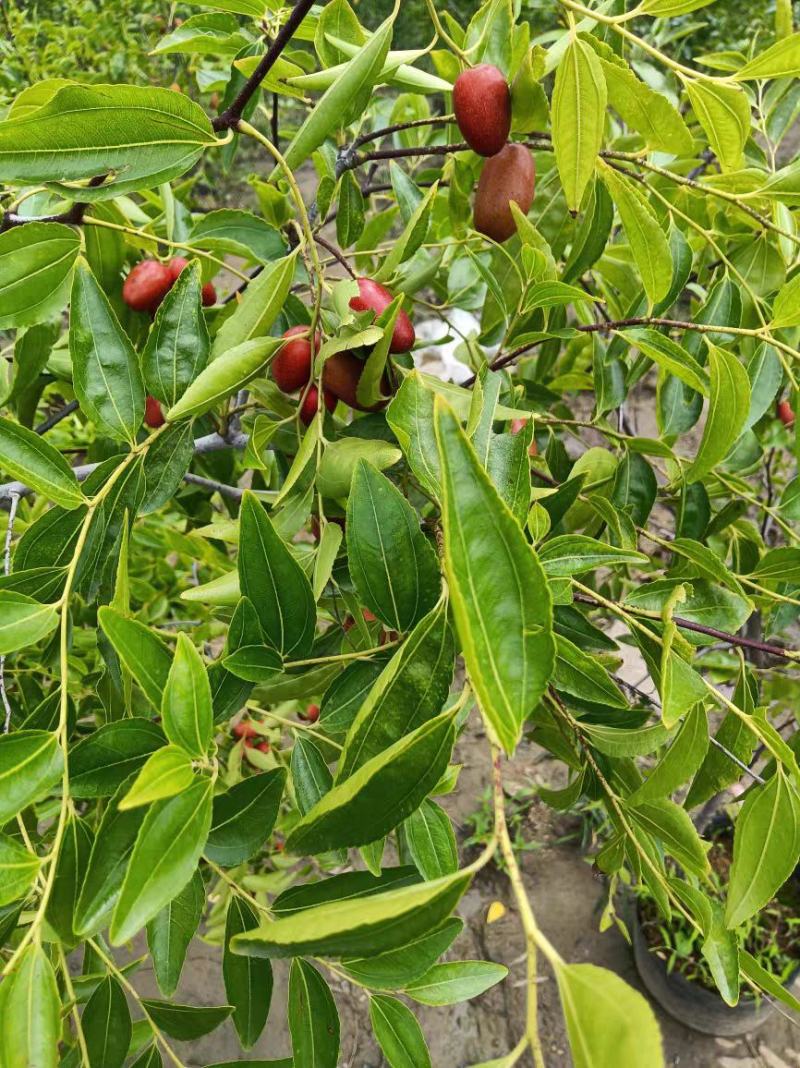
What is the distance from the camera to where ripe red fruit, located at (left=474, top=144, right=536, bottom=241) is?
62 centimetres

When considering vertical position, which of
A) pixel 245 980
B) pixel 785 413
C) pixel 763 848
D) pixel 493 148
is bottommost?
pixel 785 413

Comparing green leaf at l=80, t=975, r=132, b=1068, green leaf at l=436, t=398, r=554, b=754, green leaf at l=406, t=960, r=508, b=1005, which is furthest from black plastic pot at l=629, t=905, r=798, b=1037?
green leaf at l=436, t=398, r=554, b=754

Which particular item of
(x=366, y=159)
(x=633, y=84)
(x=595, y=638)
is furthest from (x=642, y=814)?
(x=366, y=159)

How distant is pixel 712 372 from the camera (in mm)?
594

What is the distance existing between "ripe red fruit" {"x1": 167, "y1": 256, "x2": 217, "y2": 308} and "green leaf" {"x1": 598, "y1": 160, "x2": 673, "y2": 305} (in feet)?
1.03

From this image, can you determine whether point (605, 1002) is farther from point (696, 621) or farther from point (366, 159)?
point (366, 159)

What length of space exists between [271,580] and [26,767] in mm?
163

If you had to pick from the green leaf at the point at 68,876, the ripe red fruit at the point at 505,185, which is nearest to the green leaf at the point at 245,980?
the green leaf at the point at 68,876

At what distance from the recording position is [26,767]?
1.38ft

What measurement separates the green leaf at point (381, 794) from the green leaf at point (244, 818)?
15cm

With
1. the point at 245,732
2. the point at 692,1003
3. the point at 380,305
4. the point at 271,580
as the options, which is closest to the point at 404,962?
the point at 271,580

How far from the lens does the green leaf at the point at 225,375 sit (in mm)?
496

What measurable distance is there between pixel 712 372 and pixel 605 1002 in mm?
460

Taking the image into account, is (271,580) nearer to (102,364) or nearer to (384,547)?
(384,547)
